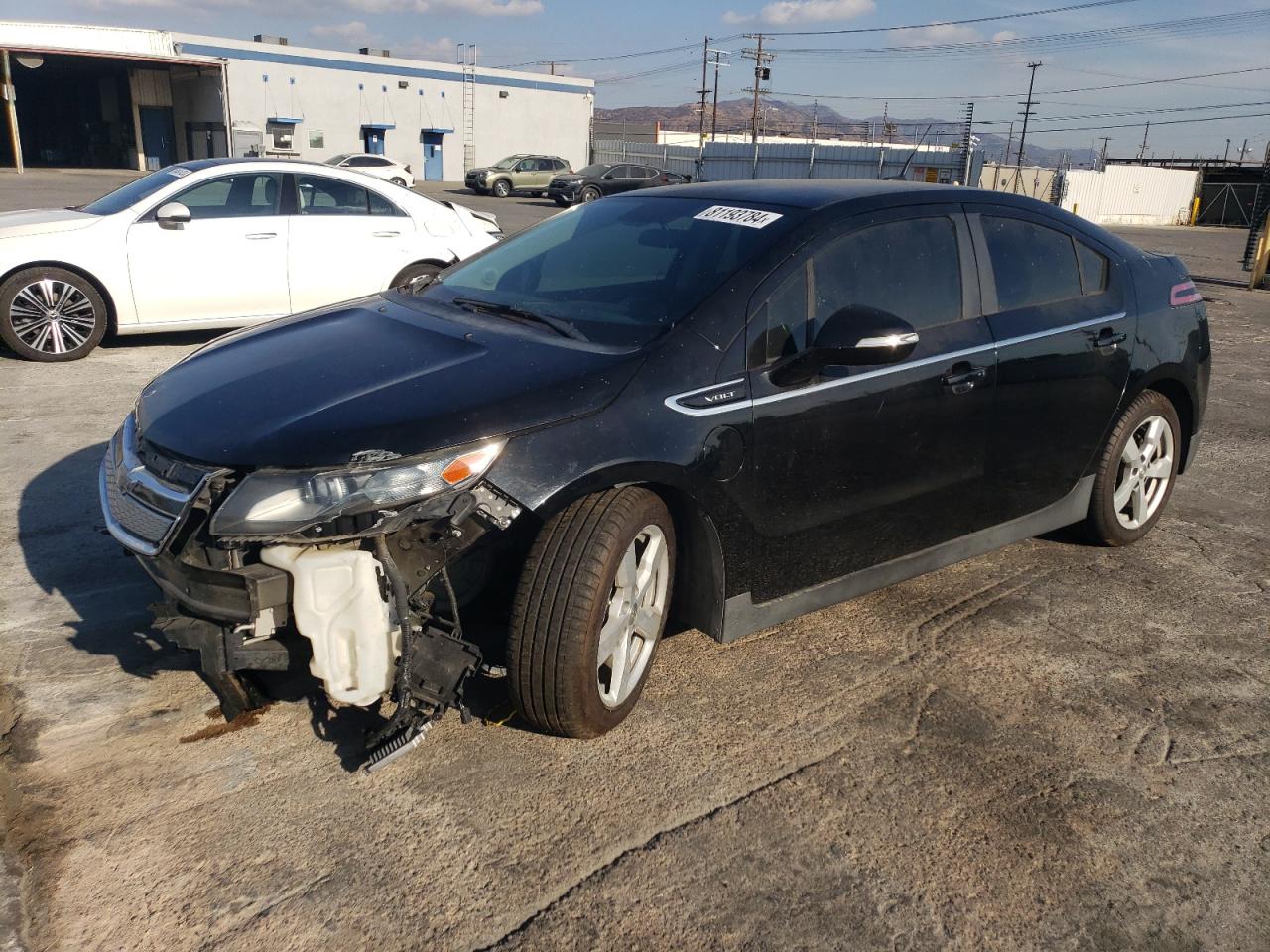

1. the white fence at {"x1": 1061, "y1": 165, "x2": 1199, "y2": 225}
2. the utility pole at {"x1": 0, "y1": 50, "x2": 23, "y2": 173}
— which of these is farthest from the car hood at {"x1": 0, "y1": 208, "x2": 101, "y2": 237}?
the white fence at {"x1": 1061, "y1": 165, "x2": 1199, "y2": 225}

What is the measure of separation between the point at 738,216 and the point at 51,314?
6166 mm

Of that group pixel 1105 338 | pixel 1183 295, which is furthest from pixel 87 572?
pixel 1183 295

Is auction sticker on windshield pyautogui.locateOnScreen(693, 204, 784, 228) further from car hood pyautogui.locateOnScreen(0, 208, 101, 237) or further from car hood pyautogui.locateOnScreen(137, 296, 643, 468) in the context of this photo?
car hood pyautogui.locateOnScreen(0, 208, 101, 237)

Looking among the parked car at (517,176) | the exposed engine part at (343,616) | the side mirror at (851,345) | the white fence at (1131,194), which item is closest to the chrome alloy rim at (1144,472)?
the side mirror at (851,345)

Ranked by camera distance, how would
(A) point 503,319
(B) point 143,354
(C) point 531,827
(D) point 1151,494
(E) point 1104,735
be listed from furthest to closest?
(B) point 143,354 → (D) point 1151,494 → (A) point 503,319 → (E) point 1104,735 → (C) point 531,827

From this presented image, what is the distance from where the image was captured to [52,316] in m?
7.73

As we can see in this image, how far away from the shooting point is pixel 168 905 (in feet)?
8.09

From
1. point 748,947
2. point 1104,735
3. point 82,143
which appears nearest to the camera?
point 748,947

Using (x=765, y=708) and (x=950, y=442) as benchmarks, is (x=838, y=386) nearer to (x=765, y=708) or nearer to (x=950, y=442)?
(x=950, y=442)

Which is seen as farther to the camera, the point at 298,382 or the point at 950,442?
the point at 950,442

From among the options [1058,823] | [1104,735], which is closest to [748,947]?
[1058,823]

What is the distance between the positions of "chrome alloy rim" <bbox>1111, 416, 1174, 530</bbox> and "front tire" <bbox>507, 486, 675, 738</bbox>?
2.67 m

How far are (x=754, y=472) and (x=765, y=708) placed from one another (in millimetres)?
796

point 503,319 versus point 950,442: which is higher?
point 503,319
